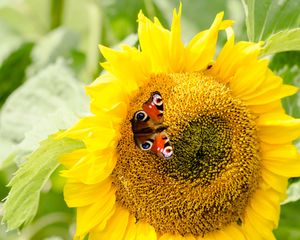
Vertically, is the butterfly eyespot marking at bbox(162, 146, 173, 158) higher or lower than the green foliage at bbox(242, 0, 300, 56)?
lower

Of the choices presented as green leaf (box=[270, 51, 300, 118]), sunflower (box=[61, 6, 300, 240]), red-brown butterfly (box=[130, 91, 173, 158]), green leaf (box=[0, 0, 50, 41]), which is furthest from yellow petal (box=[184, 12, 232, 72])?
green leaf (box=[0, 0, 50, 41])

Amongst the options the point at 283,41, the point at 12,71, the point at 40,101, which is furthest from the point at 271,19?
the point at 12,71

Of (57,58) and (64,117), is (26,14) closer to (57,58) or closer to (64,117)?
(57,58)

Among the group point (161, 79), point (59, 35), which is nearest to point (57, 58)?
point (59, 35)

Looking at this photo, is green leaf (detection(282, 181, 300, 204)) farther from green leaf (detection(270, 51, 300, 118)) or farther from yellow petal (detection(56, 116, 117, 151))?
yellow petal (detection(56, 116, 117, 151))

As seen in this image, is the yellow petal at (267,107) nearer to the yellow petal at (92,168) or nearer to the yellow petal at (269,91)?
the yellow petal at (269,91)

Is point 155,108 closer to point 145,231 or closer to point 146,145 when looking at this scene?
point 146,145

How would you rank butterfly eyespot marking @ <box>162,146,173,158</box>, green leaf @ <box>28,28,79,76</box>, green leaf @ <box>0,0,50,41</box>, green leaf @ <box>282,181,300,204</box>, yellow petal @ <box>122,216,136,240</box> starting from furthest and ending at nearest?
green leaf @ <box>0,0,50,41</box> < green leaf @ <box>28,28,79,76</box> < green leaf @ <box>282,181,300,204</box> < yellow petal @ <box>122,216,136,240</box> < butterfly eyespot marking @ <box>162,146,173,158</box>
